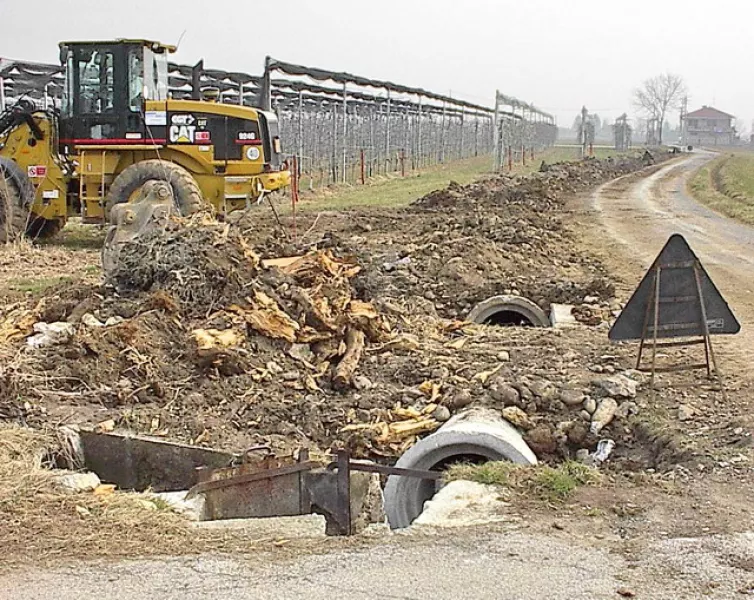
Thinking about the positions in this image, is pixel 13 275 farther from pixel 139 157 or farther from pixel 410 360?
pixel 410 360

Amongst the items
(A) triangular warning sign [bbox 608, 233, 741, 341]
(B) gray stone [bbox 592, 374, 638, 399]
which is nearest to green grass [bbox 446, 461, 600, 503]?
(B) gray stone [bbox 592, 374, 638, 399]

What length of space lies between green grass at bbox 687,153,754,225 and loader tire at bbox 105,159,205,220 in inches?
557

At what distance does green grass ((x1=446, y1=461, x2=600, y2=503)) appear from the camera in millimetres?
6113

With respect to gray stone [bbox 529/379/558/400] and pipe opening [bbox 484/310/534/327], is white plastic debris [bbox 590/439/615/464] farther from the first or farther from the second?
pipe opening [bbox 484/310/534/327]

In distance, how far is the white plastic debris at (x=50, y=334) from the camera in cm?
914

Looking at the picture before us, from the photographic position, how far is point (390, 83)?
41500mm

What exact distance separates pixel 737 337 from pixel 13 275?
31.5 ft

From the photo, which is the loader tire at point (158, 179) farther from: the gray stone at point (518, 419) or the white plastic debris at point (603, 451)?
the white plastic debris at point (603, 451)

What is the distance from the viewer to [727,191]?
35219 millimetres

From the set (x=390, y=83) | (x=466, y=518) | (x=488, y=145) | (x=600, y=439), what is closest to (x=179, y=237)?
(x=600, y=439)

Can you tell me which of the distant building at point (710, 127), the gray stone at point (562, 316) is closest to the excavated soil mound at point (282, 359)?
the gray stone at point (562, 316)

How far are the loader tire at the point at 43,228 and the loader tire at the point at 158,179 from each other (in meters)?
1.48

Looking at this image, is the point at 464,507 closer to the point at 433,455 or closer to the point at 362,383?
the point at 433,455

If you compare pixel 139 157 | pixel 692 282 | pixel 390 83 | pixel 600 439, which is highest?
pixel 390 83
